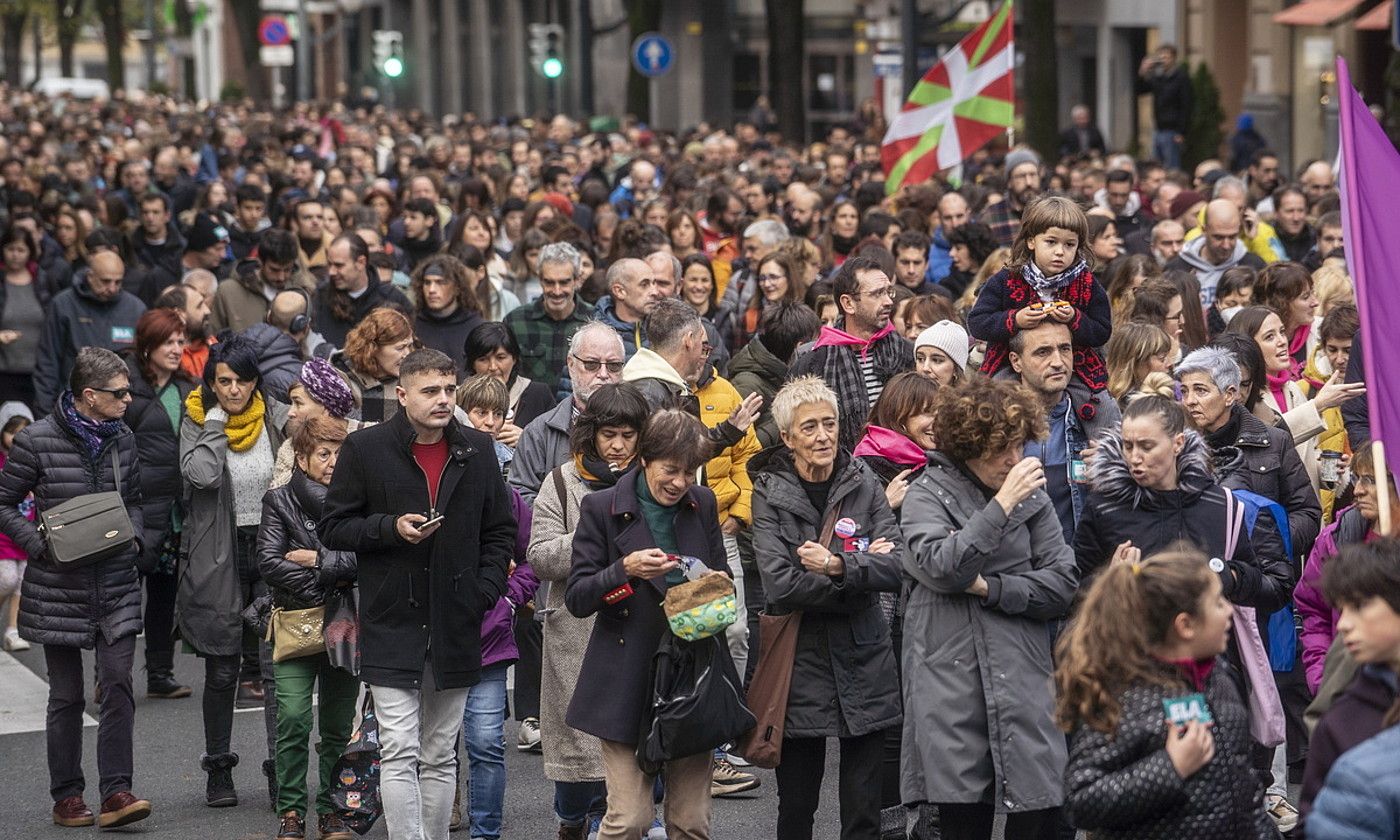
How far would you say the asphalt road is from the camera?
801 cm

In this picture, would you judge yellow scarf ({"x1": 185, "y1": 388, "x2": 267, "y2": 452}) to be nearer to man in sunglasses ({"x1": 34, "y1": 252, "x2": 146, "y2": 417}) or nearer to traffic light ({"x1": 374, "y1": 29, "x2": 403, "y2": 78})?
man in sunglasses ({"x1": 34, "y1": 252, "x2": 146, "y2": 417})

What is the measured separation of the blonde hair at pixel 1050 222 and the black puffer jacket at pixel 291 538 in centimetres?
261

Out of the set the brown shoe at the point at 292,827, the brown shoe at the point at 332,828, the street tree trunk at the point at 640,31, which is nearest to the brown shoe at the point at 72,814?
the brown shoe at the point at 292,827

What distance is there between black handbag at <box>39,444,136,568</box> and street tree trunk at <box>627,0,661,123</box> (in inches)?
1204

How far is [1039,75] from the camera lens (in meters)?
25.5

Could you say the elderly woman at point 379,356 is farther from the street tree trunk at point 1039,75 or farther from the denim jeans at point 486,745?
the street tree trunk at point 1039,75

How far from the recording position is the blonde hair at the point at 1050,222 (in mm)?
7570

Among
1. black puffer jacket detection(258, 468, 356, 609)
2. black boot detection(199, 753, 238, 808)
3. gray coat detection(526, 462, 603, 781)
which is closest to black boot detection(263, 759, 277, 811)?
black boot detection(199, 753, 238, 808)

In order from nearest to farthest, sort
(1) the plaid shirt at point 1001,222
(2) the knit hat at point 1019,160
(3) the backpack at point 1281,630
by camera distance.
→ (3) the backpack at point 1281,630
(1) the plaid shirt at point 1001,222
(2) the knit hat at point 1019,160

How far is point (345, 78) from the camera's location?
85938 millimetres

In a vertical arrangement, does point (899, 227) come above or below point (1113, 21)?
below

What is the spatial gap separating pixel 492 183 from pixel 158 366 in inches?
450

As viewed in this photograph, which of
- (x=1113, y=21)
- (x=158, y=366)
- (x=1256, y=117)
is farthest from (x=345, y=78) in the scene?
(x=158, y=366)

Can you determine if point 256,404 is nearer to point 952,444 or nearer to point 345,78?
point 952,444
